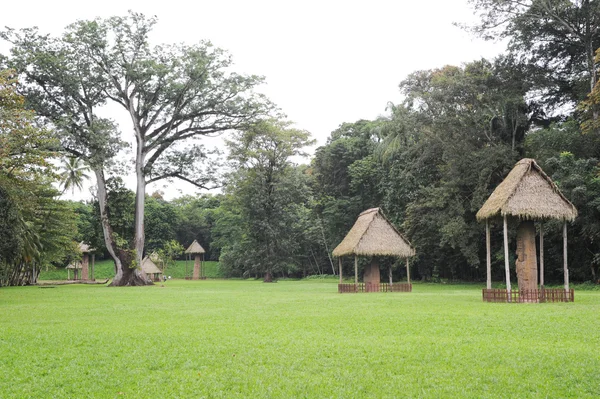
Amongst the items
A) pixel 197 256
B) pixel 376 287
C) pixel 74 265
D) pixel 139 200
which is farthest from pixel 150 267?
pixel 376 287

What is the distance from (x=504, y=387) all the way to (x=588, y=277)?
24.8 metres

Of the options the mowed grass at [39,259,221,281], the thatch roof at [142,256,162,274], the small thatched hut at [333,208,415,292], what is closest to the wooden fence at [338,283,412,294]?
the small thatched hut at [333,208,415,292]

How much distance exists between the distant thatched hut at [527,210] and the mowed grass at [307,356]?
4883 mm

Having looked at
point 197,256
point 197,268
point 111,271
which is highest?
point 197,256

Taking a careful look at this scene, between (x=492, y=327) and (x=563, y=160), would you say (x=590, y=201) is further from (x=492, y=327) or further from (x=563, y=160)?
(x=492, y=327)

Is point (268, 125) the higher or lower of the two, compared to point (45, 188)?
higher

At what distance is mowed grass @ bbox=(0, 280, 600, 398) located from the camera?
6.26m

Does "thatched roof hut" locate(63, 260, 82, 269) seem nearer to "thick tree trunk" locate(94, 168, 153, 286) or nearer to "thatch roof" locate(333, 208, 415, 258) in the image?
"thick tree trunk" locate(94, 168, 153, 286)

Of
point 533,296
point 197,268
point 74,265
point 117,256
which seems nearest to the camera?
point 533,296

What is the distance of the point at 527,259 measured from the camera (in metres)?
18.2

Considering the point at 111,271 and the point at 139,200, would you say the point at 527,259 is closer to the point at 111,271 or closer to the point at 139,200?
the point at 139,200

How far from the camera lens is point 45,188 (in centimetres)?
3631

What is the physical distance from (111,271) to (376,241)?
39950 millimetres

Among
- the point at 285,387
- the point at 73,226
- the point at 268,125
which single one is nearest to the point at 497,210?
the point at 285,387
